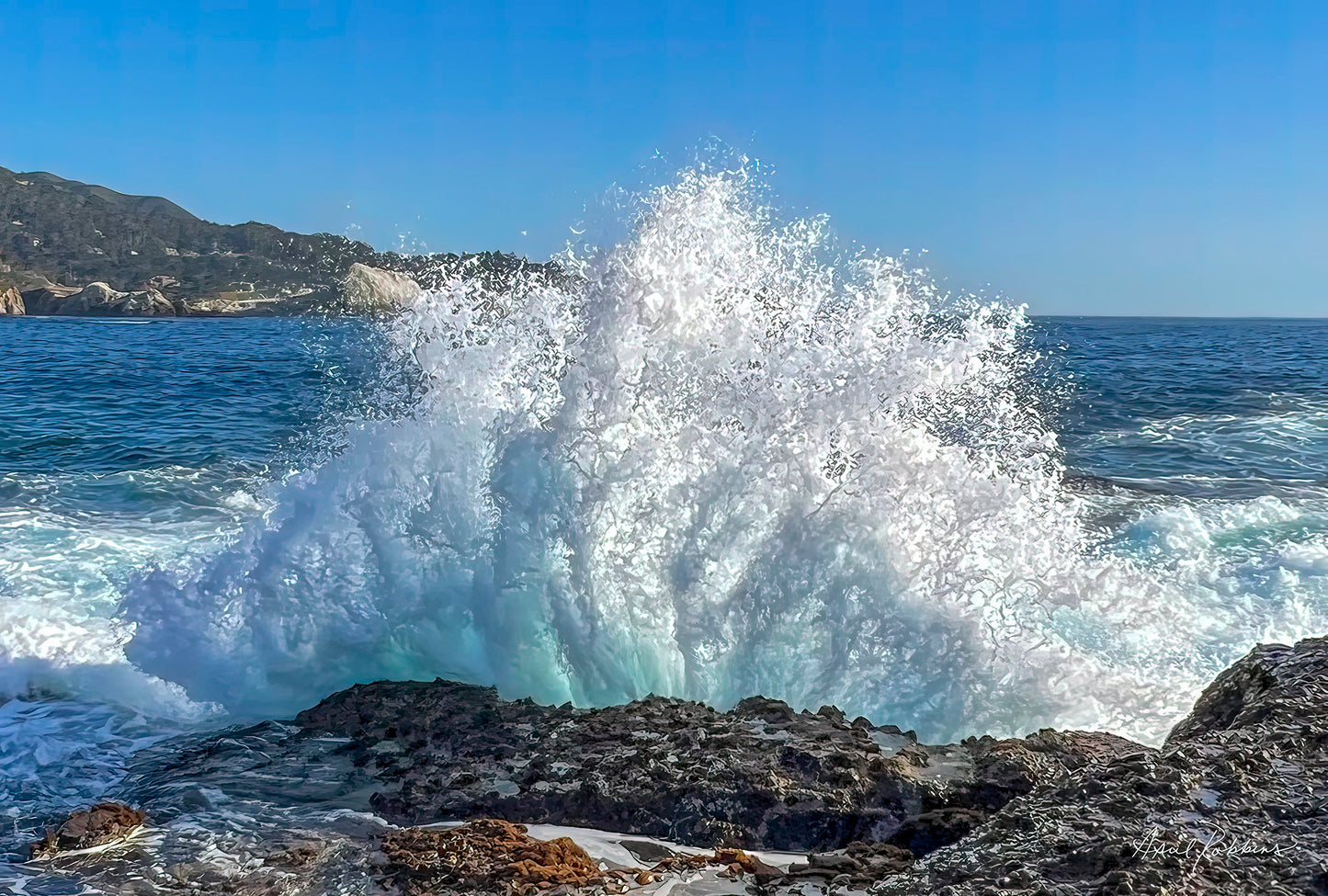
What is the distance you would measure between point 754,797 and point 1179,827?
174 cm

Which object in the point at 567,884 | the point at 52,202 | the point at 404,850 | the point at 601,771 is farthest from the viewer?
the point at 52,202

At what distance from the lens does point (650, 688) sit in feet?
19.3

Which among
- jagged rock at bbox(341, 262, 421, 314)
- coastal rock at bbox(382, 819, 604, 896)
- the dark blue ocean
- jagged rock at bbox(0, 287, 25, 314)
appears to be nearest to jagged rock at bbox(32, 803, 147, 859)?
the dark blue ocean

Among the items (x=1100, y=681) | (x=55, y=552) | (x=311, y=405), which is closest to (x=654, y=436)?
(x=1100, y=681)

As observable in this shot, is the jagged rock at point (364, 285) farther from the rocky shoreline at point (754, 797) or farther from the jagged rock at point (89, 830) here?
the jagged rock at point (89, 830)

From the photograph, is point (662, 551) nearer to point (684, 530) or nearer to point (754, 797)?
point (684, 530)

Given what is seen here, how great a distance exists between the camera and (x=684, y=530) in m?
6.15

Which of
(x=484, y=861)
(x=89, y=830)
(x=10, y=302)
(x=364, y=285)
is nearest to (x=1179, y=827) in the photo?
(x=484, y=861)

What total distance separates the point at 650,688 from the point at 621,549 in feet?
2.97

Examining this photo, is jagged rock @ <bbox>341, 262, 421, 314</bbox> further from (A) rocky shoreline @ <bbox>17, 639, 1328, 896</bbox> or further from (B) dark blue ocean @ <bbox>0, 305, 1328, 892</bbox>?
(A) rocky shoreline @ <bbox>17, 639, 1328, 896</bbox>

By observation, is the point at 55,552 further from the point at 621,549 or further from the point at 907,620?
the point at 907,620

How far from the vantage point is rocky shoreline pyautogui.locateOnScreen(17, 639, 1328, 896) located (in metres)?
2.75

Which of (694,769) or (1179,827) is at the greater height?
(1179,827)

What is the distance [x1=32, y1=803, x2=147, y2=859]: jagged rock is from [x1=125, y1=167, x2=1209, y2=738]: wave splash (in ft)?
5.63
